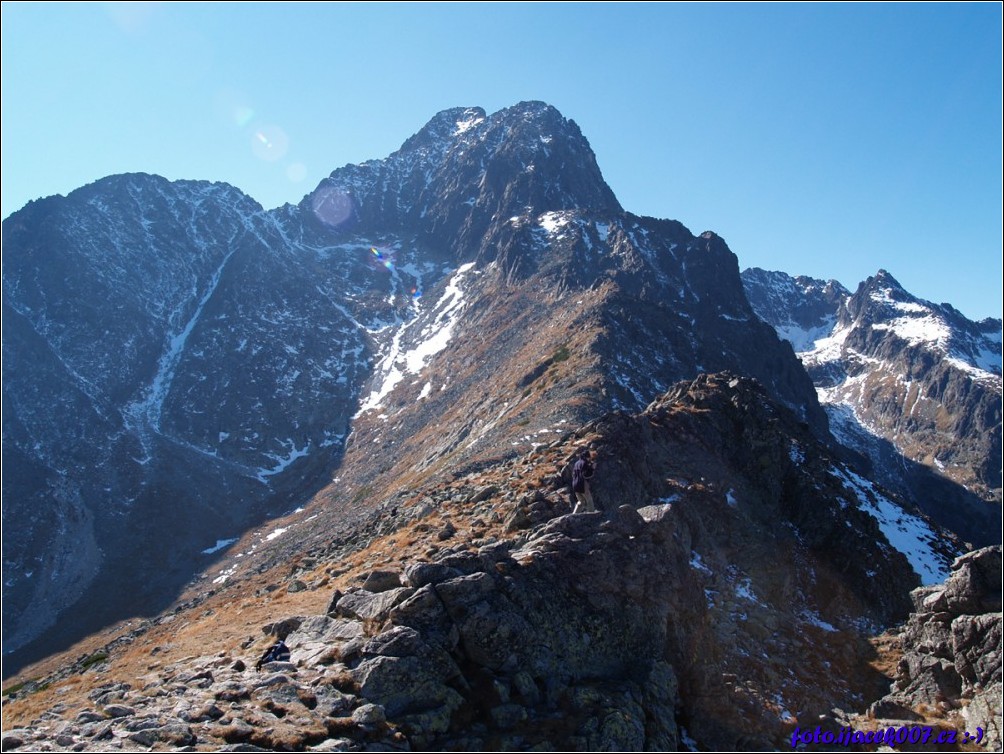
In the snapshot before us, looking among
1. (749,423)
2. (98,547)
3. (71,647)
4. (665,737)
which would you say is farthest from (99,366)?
(665,737)

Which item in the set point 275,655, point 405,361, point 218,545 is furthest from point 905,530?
point 405,361

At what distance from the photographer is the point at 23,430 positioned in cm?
16100

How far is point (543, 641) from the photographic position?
1734 centimetres

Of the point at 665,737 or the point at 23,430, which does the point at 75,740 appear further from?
the point at 23,430

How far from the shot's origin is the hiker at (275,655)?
16.2 metres

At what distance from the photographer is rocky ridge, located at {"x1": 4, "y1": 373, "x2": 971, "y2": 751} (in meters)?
13.9

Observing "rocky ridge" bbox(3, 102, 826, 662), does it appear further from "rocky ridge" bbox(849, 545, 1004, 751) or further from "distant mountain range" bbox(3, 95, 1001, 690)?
"rocky ridge" bbox(849, 545, 1004, 751)

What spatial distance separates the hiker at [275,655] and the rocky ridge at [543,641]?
0.39 metres

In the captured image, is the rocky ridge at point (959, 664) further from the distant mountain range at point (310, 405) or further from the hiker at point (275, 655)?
the distant mountain range at point (310, 405)

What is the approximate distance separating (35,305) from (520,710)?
768 feet

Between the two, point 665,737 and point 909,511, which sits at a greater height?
point 665,737

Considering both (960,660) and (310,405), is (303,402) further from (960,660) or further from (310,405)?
(960,660)

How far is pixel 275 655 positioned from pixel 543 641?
7.09 m

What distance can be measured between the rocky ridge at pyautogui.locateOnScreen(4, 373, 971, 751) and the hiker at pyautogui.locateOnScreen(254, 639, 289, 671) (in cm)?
39
